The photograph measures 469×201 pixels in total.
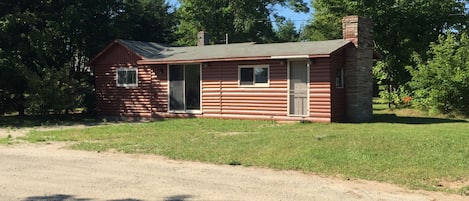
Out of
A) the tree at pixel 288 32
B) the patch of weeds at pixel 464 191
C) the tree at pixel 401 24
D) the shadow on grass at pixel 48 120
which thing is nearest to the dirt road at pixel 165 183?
the patch of weeds at pixel 464 191

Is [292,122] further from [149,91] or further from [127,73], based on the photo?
[127,73]

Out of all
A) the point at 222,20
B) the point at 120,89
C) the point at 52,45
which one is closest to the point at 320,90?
the point at 120,89

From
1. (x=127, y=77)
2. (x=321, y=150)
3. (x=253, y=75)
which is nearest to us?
(x=321, y=150)

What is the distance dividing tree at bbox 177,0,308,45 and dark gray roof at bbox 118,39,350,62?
78.8 feet

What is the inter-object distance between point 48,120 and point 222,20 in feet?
94.8

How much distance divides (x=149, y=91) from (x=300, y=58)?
23.5 ft

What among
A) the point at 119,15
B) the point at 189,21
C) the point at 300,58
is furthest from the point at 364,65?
the point at 189,21

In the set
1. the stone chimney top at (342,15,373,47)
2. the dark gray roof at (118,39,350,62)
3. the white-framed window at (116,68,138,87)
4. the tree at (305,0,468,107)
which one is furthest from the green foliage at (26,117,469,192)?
the tree at (305,0,468,107)

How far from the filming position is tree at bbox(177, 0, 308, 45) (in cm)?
4834

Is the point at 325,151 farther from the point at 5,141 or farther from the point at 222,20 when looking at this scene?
the point at 222,20

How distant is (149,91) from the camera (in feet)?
71.7

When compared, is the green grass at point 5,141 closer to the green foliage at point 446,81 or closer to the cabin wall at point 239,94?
the cabin wall at point 239,94

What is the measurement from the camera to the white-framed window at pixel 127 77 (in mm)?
22422

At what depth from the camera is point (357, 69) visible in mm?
18938
